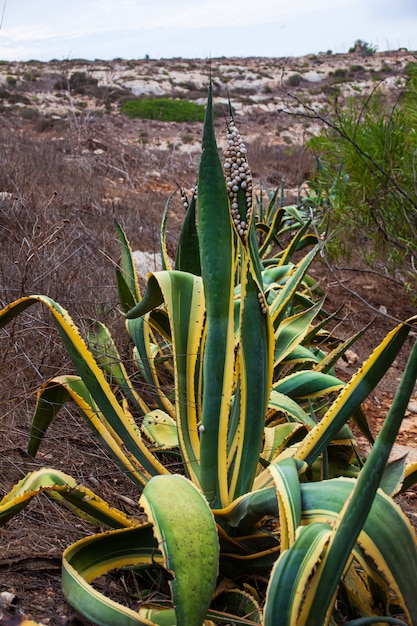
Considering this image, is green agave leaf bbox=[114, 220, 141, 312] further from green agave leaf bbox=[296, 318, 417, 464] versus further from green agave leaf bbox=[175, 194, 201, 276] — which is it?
green agave leaf bbox=[296, 318, 417, 464]

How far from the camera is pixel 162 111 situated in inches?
795

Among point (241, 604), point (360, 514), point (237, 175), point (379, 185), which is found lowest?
point (241, 604)

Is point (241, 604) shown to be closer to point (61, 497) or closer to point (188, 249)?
point (61, 497)

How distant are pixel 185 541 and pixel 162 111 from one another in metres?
20.3

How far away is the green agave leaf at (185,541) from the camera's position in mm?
950

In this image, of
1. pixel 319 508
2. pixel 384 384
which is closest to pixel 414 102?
pixel 384 384

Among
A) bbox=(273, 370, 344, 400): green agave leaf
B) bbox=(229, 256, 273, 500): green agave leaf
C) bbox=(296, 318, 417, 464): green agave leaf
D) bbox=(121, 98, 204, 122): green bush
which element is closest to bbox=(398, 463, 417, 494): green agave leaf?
bbox=(296, 318, 417, 464): green agave leaf

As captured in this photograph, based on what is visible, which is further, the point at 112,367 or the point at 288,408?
the point at 112,367

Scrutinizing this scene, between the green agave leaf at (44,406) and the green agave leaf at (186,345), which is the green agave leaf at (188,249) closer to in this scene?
the green agave leaf at (186,345)

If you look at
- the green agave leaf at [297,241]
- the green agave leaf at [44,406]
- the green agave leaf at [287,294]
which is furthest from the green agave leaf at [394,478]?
the green agave leaf at [297,241]

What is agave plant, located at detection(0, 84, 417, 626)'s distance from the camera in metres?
0.92

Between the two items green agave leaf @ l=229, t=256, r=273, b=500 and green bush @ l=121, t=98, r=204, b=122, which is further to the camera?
green bush @ l=121, t=98, r=204, b=122

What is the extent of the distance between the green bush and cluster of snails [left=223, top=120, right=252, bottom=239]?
19461mm

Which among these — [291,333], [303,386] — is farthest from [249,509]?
[291,333]
